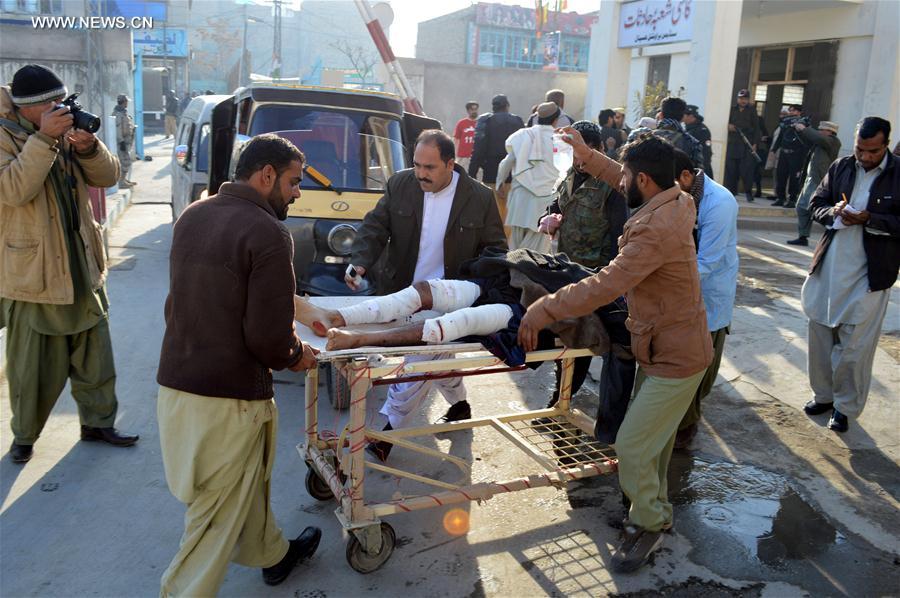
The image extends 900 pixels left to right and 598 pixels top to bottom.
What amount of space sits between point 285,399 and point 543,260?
241cm

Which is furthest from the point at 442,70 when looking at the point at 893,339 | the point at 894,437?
the point at 894,437

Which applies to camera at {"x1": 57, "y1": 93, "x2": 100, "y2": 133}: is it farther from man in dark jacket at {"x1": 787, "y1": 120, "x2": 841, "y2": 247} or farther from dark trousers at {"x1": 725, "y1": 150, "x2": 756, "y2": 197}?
dark trousers at {"x1": 725, "y1": 150, "x2": 756, "y2": 197}

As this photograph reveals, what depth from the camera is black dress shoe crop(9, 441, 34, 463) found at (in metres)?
4.27

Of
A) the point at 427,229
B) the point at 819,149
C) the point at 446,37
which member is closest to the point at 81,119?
the point at 427,229

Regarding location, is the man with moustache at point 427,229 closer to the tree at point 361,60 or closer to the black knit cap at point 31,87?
the black knit cap at point 31,87

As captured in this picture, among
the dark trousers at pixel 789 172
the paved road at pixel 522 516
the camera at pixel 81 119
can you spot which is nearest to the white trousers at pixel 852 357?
the paved road at pixel 522 516

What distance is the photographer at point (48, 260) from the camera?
3.97 meters

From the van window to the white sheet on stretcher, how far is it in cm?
A: 562

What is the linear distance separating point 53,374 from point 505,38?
47.0 m

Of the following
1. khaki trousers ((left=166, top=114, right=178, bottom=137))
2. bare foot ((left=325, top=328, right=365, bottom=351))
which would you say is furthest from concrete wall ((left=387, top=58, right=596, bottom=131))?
bare foot ((left=325, top=328, right=365, bottom=351))

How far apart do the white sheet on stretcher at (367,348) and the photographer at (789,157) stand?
11185 millimetres

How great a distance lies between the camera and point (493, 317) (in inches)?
146

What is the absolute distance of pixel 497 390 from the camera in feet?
18.9

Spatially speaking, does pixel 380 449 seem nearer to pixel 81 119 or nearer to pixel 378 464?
pixel 378 464
